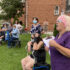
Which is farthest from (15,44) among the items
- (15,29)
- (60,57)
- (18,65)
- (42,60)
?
(60,57)

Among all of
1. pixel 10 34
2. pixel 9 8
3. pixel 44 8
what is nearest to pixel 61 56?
pixel 10 34

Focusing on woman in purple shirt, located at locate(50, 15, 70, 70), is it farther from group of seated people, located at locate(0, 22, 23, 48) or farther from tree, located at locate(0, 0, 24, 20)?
tree, located at locate(0, 0, 24, 20)

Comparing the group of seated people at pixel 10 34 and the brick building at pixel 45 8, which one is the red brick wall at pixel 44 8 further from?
the group of seated people at pixel 10 34

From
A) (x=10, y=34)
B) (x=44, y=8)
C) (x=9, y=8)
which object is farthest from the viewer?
(x=44, y=8)

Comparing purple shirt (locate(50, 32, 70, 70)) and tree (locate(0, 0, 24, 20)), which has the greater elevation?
purple shirt (locate(50, 32, 70, 70))

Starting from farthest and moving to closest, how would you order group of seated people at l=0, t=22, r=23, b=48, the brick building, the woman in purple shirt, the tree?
the brick building < the tree < group of seated people at l=0, t=22, r=23, b=48 < the woman in purple shirt

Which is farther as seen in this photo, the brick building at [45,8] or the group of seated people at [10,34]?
the brick building at [45,8]

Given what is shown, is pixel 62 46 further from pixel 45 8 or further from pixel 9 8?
pixel 45 8

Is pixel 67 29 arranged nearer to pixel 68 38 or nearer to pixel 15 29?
pixel 68 38

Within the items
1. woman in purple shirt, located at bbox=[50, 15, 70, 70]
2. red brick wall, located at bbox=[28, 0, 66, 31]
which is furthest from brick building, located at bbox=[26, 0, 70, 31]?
woman in purple shirt, located at bbox=[50, 15, 70, 70]

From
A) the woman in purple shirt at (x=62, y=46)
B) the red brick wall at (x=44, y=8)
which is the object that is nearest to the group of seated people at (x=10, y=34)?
the woman in purple shirt at (x=62, y=46)

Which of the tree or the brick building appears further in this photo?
the brick building

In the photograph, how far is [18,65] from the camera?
649cm

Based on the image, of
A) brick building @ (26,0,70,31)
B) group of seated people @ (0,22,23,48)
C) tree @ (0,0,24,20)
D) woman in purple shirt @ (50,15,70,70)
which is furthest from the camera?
brick building @ (26,0,70,31)
